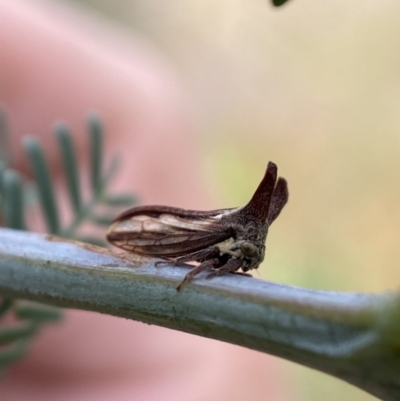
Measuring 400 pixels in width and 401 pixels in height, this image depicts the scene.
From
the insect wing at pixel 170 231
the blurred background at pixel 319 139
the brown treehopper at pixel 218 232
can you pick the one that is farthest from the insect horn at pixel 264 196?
the blurred background at pixel 319 139

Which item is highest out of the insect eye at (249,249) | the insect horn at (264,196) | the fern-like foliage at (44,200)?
the insect horn at (264,196)

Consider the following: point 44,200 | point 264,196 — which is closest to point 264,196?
point 264,196

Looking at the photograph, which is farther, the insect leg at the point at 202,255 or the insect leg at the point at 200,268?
the insect leg at the point at 202,255

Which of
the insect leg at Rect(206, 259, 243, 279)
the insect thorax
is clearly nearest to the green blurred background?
the insect thorax

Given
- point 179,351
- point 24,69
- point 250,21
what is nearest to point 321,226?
point 179,351

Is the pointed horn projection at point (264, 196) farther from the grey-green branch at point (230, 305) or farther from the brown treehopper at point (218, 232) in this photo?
the grey-green branch at point (230, 305)

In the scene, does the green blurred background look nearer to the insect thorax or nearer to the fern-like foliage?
the fern-like foliage

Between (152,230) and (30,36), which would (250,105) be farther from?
(152,230)

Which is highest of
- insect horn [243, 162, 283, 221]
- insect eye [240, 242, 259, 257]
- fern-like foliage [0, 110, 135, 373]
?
insect horn [243, 162, 283, 221]
